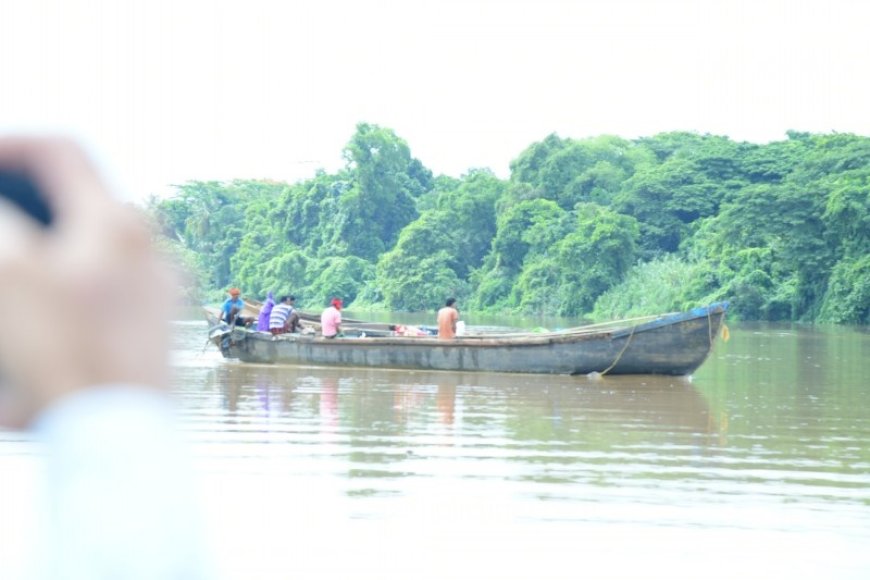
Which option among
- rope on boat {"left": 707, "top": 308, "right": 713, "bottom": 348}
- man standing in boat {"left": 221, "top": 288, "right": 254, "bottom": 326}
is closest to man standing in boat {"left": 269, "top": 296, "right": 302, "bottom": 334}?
man standing in boat {"left": 221, "top": 288, "right": 254, "bottom": 326}

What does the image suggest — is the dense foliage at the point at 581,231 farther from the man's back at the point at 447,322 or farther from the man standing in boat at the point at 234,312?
the man's back at the point at 447,322

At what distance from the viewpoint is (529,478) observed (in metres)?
7.95

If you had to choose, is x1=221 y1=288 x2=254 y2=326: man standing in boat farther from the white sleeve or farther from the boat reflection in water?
the white sleeve

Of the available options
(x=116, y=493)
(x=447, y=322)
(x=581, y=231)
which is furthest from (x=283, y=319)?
(x=581, y=231)

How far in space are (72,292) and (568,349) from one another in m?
14.8

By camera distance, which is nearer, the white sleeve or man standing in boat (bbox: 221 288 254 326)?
the white sleeve

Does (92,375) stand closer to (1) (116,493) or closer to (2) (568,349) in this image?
(1) (116,493)

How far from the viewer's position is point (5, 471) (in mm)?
7781

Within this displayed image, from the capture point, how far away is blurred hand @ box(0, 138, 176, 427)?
56cm

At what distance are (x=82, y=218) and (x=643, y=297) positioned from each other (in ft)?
145

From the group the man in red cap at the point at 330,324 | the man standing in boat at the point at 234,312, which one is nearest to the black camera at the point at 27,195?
the man in red cap at the point at 330,324

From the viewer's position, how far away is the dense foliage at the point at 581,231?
39531 mm

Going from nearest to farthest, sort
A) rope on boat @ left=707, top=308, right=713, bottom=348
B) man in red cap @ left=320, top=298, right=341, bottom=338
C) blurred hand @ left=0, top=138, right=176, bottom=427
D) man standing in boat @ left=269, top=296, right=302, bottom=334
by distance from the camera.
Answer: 1. blurred hand @ left=0, top=138, right=176, bottom=427
2. rope on boat @ left=707, top=308, right=713, bottom=348
3. man in red cap @ left=320, top=298, right=341, bottom=338
4. man standing in boat @ left=269, top=296, right=302, bottom=334

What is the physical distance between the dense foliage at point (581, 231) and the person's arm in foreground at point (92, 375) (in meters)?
31.9
